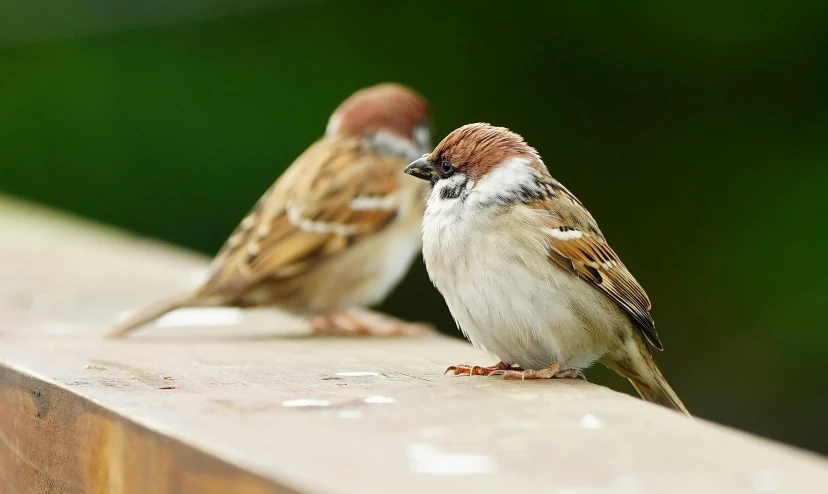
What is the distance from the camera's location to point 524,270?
203 centimetres

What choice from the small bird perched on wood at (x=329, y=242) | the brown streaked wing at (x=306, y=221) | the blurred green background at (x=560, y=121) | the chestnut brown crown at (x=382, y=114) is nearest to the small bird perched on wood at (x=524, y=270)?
the small bird perched on wood at (x=329, y=242)

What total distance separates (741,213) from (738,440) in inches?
128

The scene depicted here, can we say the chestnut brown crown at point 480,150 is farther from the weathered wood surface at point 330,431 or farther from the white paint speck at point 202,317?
the white paint speck at point 202,317

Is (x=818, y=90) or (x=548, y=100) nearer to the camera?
(x=818, y=90)

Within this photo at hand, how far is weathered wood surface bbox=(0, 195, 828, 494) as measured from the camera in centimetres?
107

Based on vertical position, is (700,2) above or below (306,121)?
above

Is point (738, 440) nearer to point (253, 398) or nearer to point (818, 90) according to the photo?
point (253, 398)

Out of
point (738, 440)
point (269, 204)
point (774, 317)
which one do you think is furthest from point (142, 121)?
point (738, 440)

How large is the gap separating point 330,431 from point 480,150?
1030mm

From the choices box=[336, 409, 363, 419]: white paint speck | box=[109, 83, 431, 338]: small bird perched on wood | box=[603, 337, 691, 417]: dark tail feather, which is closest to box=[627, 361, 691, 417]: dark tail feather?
box=[603, 337, 691, 417]: dark tail feather

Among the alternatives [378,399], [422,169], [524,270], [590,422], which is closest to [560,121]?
[422,169]

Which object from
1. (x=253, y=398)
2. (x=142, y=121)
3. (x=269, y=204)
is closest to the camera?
(x=253, y=398)

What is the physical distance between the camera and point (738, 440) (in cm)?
121

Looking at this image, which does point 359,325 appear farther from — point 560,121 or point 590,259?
point 560,121
